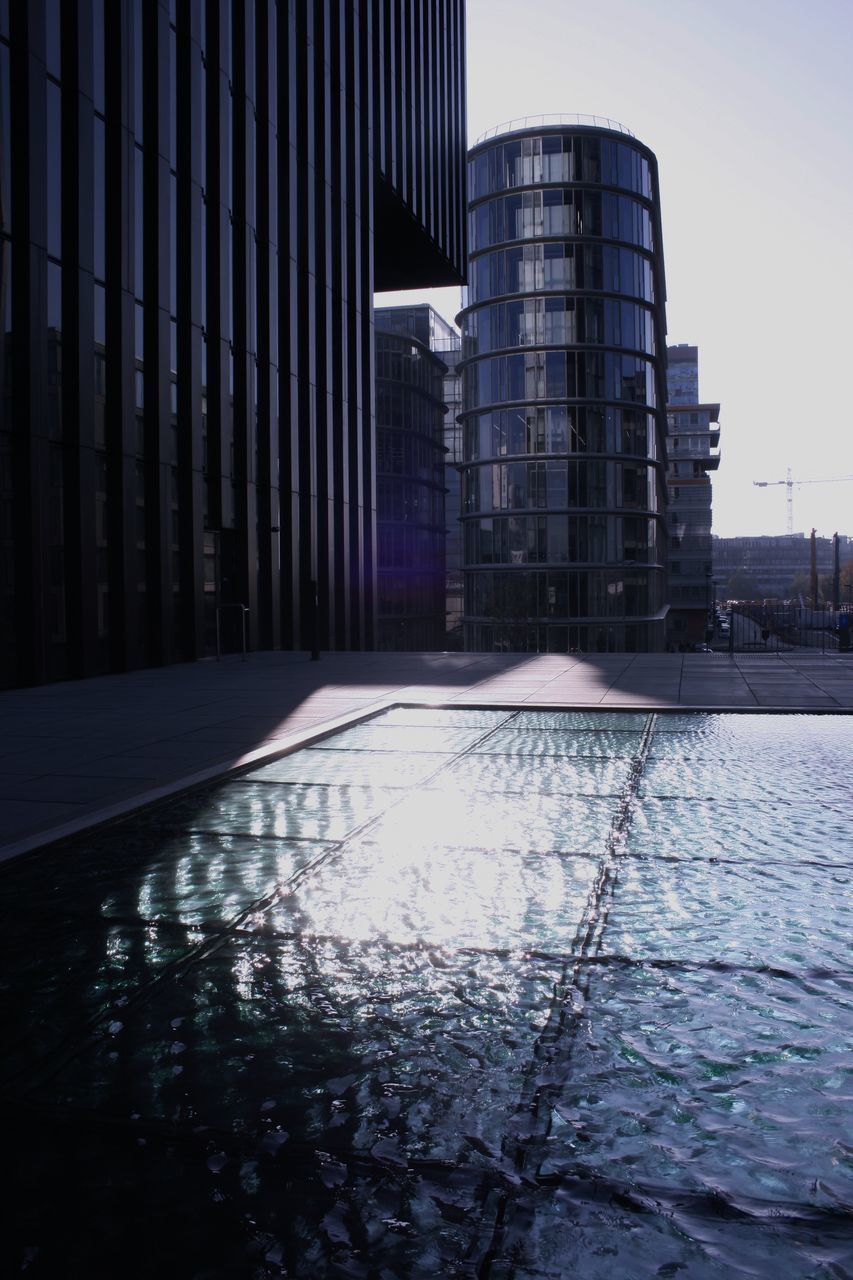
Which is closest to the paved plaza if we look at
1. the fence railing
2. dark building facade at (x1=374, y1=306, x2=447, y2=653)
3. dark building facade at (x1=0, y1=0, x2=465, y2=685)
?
dark building facade at (x1=0, y1=0, x2=465, y2=685)

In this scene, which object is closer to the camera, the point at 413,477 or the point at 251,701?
the point at 251,701

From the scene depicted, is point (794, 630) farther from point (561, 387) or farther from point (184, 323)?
point (184, 323)

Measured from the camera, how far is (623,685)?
42.2ft

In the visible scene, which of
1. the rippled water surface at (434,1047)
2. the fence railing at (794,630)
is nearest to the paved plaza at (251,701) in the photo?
the rippled water surface at (434,1047)

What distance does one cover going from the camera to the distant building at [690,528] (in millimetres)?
Result: 93000

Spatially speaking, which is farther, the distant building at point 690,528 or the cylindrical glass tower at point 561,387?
the distant building at point 690,528

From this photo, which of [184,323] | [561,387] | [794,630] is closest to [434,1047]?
[184,323]

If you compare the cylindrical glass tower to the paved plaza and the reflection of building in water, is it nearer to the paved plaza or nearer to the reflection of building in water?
the reflection of building in water

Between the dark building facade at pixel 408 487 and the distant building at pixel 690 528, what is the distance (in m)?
24.3

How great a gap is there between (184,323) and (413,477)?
4681 cm

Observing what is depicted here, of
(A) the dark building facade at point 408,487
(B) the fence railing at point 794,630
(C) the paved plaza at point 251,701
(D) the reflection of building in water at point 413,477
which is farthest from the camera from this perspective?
(D) the reflection of building in water at point 413,477

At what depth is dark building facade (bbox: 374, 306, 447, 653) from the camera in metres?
61.2

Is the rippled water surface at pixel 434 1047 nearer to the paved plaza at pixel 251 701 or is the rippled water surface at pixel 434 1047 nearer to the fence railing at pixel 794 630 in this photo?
the paved plaza at pixel 251 701

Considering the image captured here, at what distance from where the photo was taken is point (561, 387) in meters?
53.3
